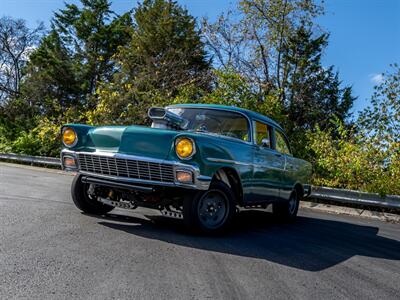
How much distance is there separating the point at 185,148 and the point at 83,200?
2002 millimetres

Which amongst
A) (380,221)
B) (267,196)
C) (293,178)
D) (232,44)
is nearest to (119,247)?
(267,196)

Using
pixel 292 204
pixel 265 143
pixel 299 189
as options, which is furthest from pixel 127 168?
pixel 299 189

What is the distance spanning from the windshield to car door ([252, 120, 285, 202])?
0.69ft

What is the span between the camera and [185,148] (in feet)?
15.7

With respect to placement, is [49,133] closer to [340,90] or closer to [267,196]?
[267,196]

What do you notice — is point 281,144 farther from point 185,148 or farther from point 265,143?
point 185,148

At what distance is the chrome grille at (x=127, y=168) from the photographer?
4836mm

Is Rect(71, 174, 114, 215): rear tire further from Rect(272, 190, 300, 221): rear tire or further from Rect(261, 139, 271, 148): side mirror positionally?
Rect(272, 190, 300, 221): rear tire

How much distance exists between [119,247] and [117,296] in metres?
1.33

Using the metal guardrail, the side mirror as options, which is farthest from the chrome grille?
the metal guardrail

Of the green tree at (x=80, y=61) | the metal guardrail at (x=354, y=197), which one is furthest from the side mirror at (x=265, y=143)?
the green tree at (x=80, y=61)

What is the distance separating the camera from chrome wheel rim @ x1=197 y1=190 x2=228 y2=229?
5.11 metres

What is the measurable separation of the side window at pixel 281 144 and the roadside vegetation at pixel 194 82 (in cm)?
361

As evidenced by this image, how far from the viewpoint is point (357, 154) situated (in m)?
11.6
